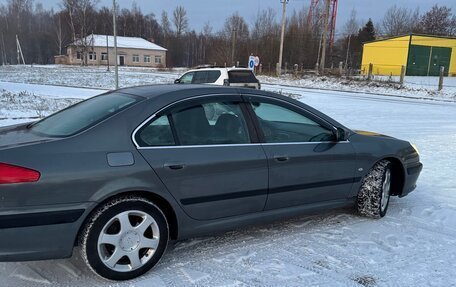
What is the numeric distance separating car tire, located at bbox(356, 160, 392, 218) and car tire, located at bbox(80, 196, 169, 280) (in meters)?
2.38

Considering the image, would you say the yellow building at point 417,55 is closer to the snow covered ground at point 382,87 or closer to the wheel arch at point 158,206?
the snow covered ground at point 382,87

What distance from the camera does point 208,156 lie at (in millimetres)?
3504

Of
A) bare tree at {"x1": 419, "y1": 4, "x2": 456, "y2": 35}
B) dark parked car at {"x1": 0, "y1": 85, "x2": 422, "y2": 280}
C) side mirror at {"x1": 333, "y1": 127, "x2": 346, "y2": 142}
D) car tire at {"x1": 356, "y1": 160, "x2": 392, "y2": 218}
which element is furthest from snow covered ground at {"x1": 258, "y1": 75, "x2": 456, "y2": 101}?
bare tree at {"x1": 419, "y1": 4, "x2": 456, "y2": 35}

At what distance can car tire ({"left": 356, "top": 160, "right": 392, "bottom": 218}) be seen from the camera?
468 cm

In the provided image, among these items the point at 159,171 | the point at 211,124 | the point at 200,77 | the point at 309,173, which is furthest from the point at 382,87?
the point at 159,171

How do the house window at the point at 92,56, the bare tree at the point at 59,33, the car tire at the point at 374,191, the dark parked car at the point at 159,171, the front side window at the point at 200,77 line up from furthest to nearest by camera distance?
the bare tree at the point at 59,33 → the house window at the point at 92,56 → the front side window at the point at 200,77 → the car tire at the point at 374,191 → the dark parked car at the point at 159,171

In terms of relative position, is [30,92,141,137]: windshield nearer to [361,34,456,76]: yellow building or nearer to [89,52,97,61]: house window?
[361,34,456,76]: yellow building

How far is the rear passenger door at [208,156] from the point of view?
11.0ft

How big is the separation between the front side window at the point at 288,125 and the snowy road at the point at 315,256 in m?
0.98

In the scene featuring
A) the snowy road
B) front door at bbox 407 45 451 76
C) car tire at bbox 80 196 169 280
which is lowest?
the snowy road

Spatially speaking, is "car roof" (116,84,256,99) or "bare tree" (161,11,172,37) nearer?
"car roof" (116,84,256,99)

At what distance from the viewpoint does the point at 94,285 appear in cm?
319

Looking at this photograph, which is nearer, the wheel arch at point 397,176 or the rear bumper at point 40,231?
the rear bumper at point 40,231

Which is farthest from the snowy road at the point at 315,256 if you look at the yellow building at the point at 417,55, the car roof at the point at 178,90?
the yellow building at the point at 417,55
